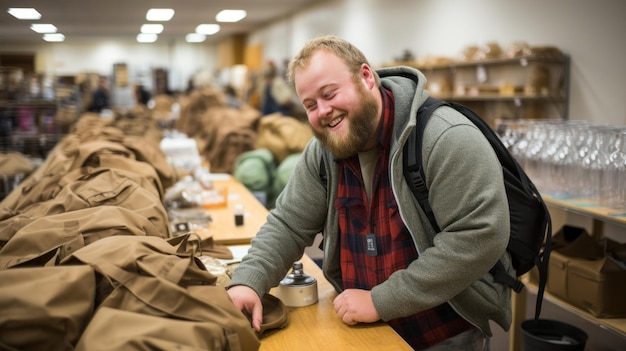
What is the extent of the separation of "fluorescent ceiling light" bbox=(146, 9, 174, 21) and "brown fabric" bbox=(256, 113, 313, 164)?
9.23 feet

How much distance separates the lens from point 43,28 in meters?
2.92

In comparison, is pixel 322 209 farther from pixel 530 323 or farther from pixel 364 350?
pixel 530 323

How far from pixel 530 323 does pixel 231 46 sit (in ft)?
46.2

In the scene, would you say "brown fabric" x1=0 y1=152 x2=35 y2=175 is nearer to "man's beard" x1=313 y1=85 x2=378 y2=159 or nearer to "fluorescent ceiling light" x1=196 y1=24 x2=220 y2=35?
"fluorescent ceiling light" x1=196 y1=24 x2=220 y2=35

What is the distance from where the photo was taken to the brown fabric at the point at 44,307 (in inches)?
46.6

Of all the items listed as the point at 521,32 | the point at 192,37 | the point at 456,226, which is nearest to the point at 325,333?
the point at 456,226

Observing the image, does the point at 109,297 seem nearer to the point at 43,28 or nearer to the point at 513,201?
the point at 513,201

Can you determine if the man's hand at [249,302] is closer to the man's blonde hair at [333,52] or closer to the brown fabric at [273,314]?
the brown fabric at [273,314]

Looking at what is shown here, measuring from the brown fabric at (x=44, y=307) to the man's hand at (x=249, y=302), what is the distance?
0.51m

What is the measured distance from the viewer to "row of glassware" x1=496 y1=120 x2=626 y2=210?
9.87 feet

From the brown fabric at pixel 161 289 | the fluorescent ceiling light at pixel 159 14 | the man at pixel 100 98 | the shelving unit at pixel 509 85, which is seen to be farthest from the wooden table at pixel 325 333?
the man at pixel 100 98

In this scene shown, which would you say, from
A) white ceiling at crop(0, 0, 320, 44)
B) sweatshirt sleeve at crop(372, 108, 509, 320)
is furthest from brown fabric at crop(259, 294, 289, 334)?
white ceiling at crop(0, 0, 320, 44)

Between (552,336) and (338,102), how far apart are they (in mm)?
2088

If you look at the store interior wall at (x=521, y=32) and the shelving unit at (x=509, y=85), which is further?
the shelving unit at (x=509, y=85)
